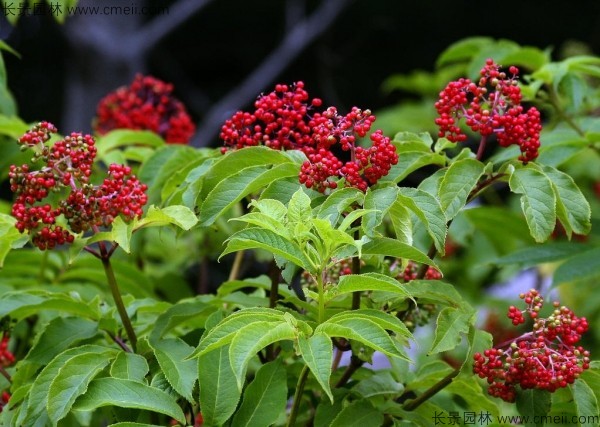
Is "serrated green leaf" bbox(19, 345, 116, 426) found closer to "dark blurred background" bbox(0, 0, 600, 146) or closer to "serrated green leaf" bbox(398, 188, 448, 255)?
"serrated green leaf" bbox(398, 188, 448, 255)

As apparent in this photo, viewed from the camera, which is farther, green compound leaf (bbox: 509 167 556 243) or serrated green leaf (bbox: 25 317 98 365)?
serrated green leaf (bbox: 25 317 98 365)

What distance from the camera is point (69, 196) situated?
→ 1770 millimetres

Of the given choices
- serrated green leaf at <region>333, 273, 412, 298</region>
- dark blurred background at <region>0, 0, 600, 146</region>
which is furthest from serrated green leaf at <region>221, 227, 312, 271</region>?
dark blurred background at <region>0, 0, 600, 146</region>

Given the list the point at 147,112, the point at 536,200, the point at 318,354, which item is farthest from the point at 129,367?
the point at 147,112

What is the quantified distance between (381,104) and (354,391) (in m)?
7.25

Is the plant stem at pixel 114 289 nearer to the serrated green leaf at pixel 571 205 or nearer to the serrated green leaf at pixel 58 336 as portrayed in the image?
the serrated green leaf at pixel 58 336

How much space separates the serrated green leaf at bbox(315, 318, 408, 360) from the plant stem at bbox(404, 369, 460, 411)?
376mm

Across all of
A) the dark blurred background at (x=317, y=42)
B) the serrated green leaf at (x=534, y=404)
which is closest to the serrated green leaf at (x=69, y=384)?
the serrated green leaf at (x=534, y=404)

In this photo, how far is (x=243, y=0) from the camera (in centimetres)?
911

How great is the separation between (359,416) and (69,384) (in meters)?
0.54

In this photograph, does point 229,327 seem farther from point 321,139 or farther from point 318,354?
point 321,139

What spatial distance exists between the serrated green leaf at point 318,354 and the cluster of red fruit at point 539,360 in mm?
408

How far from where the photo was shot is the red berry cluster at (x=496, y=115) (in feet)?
5.97

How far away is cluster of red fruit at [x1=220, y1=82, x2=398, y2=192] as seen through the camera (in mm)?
1698
